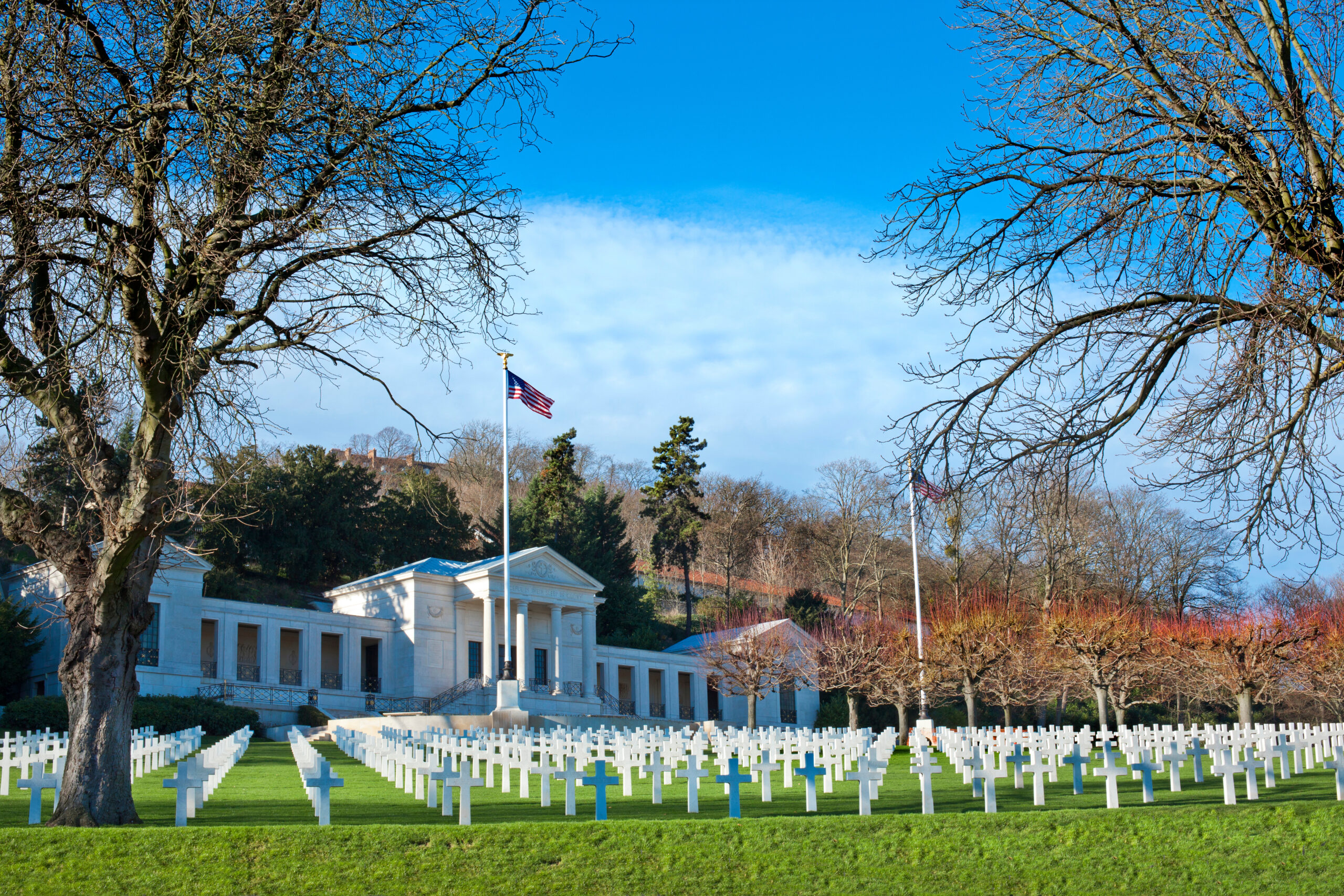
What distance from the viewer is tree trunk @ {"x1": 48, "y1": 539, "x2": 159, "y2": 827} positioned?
10.5m

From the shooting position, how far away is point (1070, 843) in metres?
10.7

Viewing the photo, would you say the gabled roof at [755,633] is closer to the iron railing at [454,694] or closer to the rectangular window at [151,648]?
the iron railing at [454,694]

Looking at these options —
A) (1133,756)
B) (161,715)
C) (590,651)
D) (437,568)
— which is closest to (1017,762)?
(1133,756)

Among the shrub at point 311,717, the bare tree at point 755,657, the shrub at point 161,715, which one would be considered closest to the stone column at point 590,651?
the bare tree at point 755,657

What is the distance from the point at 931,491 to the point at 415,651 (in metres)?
43.8

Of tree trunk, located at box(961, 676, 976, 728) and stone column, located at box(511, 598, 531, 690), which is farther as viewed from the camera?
stone column, located at box(511, 598, 531, 690)

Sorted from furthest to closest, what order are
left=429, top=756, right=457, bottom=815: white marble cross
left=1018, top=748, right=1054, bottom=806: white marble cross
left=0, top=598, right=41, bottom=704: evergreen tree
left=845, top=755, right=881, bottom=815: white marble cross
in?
left=0, top=598, right=41, bottom=704: evergreen tree → left=1018, top=748, right=1054, bottom=806: white marble cross → left=429, top=756, right=457, bottom=815: white marble cross → left=845, top=755, right=881, bottom=815: white marble cross

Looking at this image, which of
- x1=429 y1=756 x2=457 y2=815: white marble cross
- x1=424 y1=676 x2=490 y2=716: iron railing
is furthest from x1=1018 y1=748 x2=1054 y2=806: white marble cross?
x1=424 y1=676 x2=490 y2=716: iron railing

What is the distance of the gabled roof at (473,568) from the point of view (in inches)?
1984

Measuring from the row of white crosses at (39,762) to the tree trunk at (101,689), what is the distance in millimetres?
230

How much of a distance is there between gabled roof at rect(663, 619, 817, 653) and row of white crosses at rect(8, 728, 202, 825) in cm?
2532

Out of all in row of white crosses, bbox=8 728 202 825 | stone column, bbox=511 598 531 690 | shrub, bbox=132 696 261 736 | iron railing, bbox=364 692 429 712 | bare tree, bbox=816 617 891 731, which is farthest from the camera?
stone column, bbox=511 598 531 690

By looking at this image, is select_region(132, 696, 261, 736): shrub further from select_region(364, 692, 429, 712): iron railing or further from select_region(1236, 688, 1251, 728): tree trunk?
select_region(1236, 688, 1251, 728): tree trunk

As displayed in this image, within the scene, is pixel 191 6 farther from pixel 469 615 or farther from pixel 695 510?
pixel 695 510
